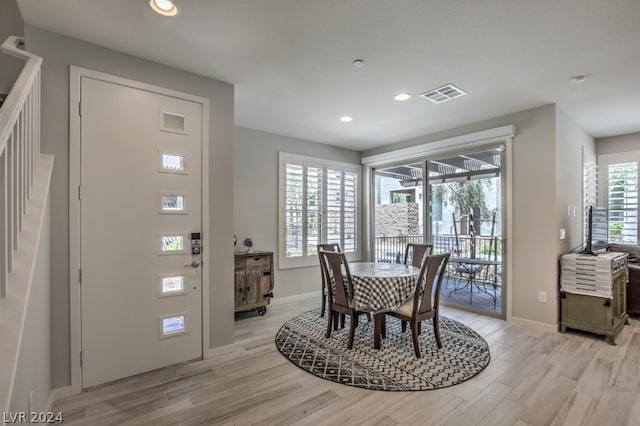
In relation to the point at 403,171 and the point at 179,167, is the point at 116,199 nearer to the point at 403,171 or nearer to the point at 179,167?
the point at 179,167

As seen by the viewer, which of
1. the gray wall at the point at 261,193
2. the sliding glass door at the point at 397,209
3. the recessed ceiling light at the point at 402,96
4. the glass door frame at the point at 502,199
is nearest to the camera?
the recessed ceiling light at the point at 402,96

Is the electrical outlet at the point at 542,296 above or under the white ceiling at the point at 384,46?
under

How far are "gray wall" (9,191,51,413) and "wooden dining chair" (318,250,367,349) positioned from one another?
89.4 inches

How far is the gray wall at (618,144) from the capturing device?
483cm

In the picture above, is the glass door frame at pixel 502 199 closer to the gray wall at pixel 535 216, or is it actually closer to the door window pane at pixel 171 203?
the gray wall at pixel 535 216

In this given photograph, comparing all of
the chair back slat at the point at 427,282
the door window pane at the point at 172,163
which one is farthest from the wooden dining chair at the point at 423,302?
the door window pane at the point at 172,163

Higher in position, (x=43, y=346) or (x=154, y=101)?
(x=154, y=101)

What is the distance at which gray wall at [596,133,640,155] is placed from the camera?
4.83m

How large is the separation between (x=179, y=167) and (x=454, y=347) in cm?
328

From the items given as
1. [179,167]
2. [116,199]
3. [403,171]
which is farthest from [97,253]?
[403,171]

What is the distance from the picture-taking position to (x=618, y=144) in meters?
4.97

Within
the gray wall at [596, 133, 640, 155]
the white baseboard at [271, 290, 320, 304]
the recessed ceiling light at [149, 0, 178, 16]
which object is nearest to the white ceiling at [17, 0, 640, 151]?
the recessed ceiling light at [149, 0, 178, 16]

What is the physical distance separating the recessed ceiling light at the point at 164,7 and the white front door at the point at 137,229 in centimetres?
86

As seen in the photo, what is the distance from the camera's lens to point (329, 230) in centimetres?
558
